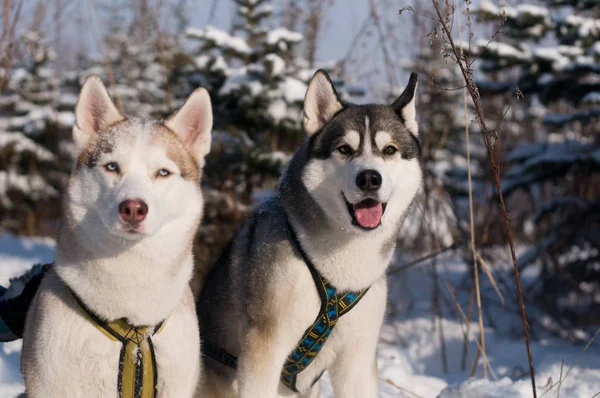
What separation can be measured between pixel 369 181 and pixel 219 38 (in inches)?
199

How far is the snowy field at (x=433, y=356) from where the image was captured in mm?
4141

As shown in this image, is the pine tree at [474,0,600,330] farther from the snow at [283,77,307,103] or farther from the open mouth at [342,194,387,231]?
the open mouth at [342,194,387,231]

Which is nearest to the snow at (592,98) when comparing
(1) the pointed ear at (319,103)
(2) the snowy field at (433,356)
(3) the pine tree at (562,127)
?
(3) the pine tree at (562,127)

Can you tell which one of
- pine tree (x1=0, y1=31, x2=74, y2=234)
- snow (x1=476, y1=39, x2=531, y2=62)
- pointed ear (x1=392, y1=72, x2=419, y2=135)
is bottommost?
pine tree (x1=0, y1=31, x2=74, y2=234)

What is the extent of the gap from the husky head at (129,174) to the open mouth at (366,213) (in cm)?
75

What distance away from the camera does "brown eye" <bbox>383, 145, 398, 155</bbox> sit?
10.5 ft

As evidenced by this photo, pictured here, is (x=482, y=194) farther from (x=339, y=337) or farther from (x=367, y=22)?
(x=339, y=337)

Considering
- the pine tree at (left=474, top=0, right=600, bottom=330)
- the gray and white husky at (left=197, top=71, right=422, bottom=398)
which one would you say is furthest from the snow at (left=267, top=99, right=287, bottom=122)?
the gray and white husky at (left=197, top=71, right=422, bottom=398)

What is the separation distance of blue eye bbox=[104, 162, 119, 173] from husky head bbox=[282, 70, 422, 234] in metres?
1.01

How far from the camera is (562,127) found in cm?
733

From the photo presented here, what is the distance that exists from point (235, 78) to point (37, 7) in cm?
220

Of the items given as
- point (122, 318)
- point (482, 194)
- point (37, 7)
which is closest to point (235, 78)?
point (37, 7)

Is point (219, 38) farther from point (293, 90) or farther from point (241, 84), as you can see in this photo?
point (293, 90)

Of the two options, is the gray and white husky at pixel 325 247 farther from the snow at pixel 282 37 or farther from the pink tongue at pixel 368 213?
the snow at pixel 282 37
